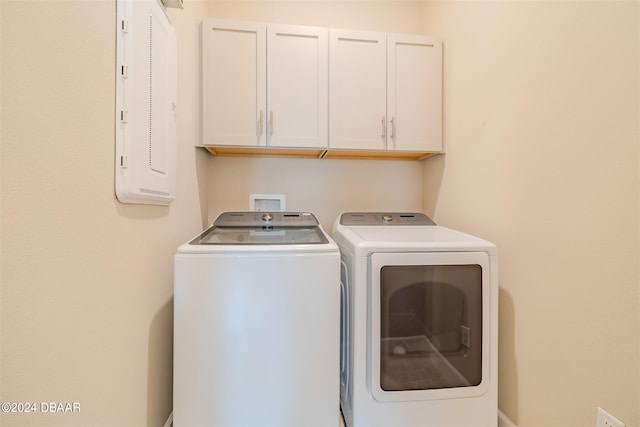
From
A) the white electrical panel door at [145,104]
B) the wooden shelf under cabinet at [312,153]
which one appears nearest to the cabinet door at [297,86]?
the wooden shelf under cabinet at [312,153]

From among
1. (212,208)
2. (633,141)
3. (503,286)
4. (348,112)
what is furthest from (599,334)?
(212,208)

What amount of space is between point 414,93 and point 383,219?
0.90m

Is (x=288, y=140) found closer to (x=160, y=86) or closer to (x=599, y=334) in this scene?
(x=160, y=86)

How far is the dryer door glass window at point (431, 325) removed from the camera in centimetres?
116

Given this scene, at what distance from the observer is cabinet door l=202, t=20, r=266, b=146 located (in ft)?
5.29

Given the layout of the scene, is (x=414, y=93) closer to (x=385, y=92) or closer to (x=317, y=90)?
(x=385, y=92)

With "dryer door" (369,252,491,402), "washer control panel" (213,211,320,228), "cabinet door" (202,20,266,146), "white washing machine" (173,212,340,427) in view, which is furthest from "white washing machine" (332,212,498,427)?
"cabinet door" (202,20,266,146)

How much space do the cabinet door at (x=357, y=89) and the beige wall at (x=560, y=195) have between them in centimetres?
55

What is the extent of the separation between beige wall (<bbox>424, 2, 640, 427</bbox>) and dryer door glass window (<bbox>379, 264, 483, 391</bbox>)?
9.1 inches

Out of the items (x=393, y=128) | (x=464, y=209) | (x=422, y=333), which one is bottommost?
(x=422, y=333)

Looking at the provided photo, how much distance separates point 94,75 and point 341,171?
1.58 metres

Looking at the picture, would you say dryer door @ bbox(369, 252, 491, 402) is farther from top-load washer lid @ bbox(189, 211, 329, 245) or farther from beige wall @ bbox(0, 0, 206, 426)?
beige wall @ bbox(0, 0, 206, 426)

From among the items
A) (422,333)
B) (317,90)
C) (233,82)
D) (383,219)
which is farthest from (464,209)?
(233,82)

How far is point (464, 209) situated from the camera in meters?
1.62
